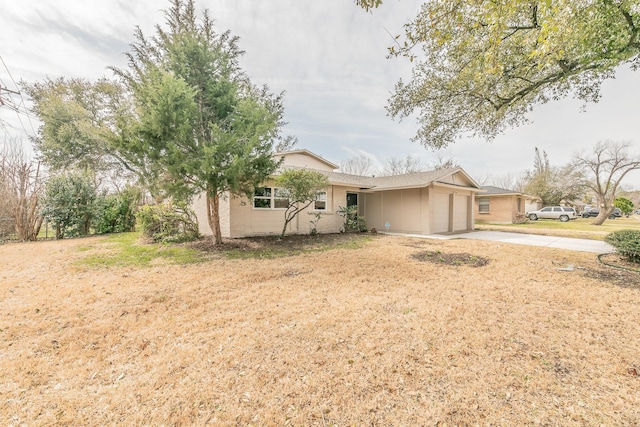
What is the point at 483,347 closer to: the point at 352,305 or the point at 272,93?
the point at 352,305

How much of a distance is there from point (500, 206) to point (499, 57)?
67.1ft

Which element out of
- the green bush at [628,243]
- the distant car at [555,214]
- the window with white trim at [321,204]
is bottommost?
the green bush at [628,243]

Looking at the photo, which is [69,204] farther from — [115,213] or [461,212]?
[461,212]

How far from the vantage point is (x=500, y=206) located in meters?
23.3

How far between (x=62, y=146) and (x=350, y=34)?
1979cm

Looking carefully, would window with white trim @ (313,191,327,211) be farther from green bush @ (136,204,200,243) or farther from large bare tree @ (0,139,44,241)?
large bare tree @ (0,139,44,241)

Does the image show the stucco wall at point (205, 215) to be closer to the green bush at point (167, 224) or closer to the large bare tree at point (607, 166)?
the green bush at point (167, 224)

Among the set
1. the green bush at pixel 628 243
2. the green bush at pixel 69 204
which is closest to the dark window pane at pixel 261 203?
the green bush at pixel 69 204

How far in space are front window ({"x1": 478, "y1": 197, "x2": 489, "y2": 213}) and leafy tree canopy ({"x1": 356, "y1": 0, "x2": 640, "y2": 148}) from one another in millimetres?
16432

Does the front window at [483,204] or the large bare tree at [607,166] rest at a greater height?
the large bare tree at [607,166]

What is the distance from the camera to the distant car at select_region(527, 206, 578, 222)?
2686 cm

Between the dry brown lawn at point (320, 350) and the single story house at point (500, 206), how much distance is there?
2026 centimetres

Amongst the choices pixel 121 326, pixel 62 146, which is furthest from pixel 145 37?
pixel 62 146

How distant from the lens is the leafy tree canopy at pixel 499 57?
4.18 meters
